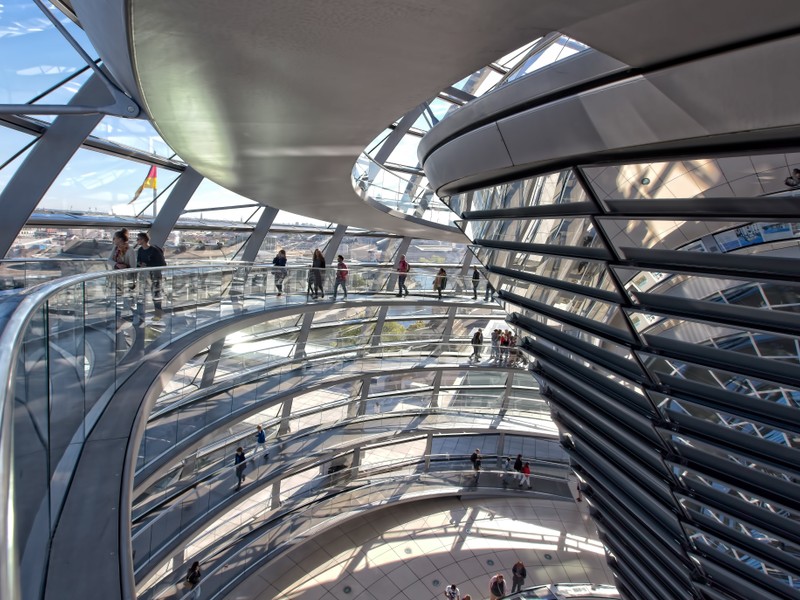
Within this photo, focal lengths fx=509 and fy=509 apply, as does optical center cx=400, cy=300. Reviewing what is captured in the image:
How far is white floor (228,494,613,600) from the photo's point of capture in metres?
A: 14.7

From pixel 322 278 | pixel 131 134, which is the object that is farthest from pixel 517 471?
pixel 131 134

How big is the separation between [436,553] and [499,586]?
9.96ft

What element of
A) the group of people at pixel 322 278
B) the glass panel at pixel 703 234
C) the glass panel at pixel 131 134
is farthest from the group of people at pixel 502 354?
the glass panel at pixel 703 234

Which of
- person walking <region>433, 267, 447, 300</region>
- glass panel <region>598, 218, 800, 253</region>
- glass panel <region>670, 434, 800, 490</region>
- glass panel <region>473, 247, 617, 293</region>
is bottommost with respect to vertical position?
glass panel <region>670, 434, 800, 490</region>

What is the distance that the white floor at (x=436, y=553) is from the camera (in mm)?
14719

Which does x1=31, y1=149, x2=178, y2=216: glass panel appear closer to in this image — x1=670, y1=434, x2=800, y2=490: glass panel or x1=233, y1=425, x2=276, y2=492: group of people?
x1=233, y1=425, x2=276, y2=492: group of people

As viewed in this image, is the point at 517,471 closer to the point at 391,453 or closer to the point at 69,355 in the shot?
the point at 391,453

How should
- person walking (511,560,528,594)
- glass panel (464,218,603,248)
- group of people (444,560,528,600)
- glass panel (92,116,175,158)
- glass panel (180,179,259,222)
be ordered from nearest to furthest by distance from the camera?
glass panel (464,218,603,248)
glass panel (92,116,175,158)
group of people (444,560,528,600)
glass panel (180,179,259,222)
person walking (511,560,528,594)

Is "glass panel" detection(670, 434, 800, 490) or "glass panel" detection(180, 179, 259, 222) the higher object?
"glass panel" detection(180, 179, 259, 222)

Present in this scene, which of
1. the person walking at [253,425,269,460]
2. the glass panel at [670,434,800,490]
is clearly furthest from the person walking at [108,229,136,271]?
the person walking at [253,425,269,460]

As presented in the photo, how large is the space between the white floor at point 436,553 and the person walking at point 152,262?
9.61m

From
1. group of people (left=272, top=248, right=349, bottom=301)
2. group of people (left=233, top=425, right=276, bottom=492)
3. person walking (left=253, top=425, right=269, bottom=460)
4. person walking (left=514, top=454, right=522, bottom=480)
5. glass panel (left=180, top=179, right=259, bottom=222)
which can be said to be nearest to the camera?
group of people (left=272, top=248, right=349, bottom=301)

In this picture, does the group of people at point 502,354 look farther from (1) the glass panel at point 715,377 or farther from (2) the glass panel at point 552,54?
(2) the glass panel at point 552,54

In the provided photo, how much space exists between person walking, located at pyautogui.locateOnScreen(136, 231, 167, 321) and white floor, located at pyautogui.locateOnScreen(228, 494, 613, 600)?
9.61 m
